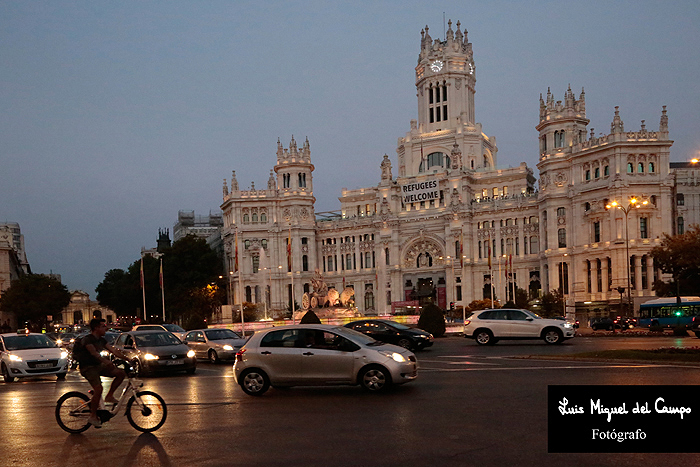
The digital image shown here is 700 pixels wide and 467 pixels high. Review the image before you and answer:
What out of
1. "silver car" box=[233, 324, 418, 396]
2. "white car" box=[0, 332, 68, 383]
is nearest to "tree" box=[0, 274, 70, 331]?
"white car" box=[0, 332, 68, 383]

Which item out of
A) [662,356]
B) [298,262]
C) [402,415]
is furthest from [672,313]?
[298,262]

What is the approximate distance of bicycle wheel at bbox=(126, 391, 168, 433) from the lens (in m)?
13.4

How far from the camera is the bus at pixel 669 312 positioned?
5262cm

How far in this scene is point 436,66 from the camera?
119625 millimetres

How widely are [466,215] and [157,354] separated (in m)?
84.9

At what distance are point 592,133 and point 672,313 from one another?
41.9 meters

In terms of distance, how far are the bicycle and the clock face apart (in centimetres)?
11116

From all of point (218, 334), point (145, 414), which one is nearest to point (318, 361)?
point (145, 414)

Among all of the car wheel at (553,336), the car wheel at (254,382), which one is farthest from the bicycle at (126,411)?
the car wheel at (553,336)

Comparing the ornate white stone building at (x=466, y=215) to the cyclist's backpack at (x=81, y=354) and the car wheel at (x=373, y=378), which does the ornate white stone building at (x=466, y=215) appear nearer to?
the car wheel at (x=373, y=378)

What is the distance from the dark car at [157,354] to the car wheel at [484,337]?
15886 millimetres

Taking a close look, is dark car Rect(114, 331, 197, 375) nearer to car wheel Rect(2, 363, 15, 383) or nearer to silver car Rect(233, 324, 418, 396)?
car wheel Rect(2, 363, 15, 383)

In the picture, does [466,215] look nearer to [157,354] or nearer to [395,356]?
[157,354]

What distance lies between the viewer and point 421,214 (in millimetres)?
111375
